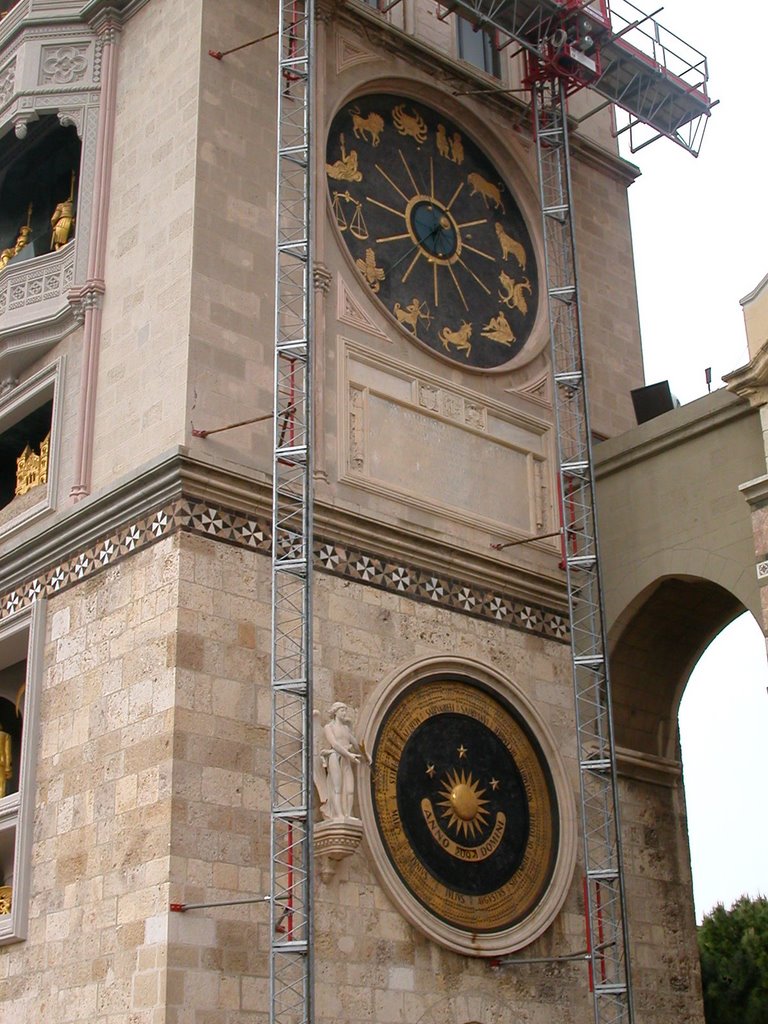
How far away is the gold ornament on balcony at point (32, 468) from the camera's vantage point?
727 inches

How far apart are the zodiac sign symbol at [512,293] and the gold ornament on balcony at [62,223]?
534cm

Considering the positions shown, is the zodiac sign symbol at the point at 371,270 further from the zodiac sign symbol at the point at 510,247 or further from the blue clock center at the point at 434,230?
the zodiac sign symbol at the point at 510,247

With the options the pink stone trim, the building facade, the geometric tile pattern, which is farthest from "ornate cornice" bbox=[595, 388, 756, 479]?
the pink stone trim

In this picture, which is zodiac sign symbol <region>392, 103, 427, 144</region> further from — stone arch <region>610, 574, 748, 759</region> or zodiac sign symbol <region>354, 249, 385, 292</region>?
stone arch <region>610, 574, 748, 759</region>

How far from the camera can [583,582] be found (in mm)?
18703

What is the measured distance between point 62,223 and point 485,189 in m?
5.37

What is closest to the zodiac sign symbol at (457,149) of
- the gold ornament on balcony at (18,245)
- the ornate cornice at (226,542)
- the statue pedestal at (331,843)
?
the gold ornament on balcony at (18,245)

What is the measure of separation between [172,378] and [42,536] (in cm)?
232

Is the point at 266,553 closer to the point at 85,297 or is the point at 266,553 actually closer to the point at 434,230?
the point at 85,297

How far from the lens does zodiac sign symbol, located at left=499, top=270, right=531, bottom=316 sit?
66.5ft

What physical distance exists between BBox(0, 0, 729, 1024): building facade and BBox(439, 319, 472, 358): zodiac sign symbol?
0.06 meters

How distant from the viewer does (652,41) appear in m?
22.1

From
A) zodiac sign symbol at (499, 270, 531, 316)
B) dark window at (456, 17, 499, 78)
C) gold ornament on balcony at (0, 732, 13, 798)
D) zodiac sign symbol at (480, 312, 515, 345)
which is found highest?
dark window at (456, 17, 499, 78)

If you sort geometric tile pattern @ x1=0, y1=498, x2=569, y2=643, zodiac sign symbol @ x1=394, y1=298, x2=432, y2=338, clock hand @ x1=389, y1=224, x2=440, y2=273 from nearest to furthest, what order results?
1. geometric tile pattern @ x1=0, y1=498, x2=569, y2=643
2. zodiac sign symbol @ x1=394, y1=298, x2=432, y2=338
3. clock hand @ x1=389, y1=224, x2=440, y2=273
